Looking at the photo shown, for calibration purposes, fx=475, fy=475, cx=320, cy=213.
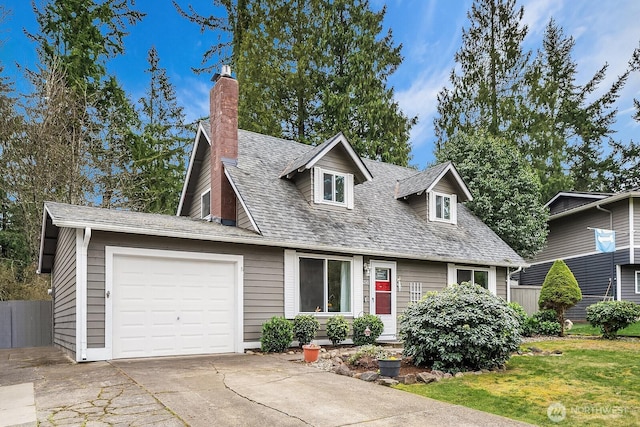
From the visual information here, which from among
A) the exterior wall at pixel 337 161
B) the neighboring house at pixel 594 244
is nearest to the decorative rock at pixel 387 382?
the exterior wall at pixel 337 161

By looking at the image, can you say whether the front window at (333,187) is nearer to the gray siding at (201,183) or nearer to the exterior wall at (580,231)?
the gray siding at (201,183)

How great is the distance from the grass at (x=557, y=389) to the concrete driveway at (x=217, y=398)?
0.51 m

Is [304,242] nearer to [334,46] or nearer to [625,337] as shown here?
[625,337]

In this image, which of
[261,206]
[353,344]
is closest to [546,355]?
[353,344]

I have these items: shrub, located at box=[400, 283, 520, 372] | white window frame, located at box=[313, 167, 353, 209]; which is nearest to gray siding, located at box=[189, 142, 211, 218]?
white window frame, located at box=[313, 167, 353, 209]

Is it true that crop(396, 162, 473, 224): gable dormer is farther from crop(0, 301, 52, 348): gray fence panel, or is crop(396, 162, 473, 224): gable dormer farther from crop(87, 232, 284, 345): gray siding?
crop(0, 301, 52, 348): gray fence panel

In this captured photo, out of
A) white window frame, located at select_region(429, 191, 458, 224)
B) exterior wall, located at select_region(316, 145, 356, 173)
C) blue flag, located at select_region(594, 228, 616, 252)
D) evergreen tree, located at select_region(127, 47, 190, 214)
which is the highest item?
evergreen tree, located at select_region(127, 47, 190, 214)

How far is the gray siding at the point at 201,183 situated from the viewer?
14813 millimetres

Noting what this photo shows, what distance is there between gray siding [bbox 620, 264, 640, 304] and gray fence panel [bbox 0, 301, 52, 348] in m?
23.7

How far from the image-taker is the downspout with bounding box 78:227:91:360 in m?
8.99

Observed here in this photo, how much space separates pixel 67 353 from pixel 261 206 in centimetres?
564

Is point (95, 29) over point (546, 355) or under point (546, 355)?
over

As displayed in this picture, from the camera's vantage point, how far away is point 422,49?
98.0 ft

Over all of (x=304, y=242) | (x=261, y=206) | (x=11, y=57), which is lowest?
(x=304, y=242)
